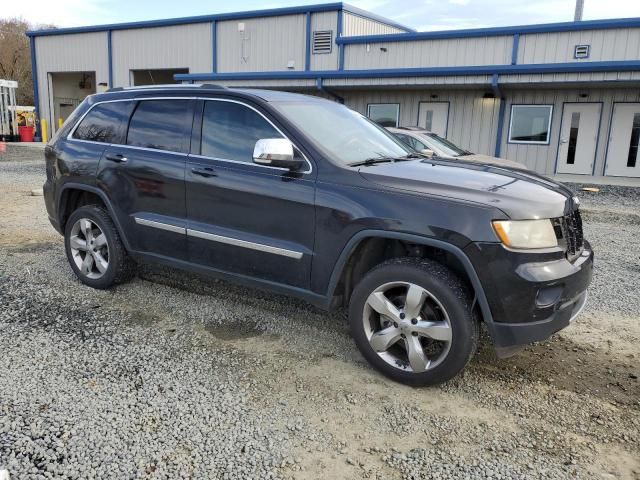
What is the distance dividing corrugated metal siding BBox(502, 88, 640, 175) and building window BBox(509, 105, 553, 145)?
0.43 ft

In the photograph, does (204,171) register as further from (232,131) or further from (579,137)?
(579,137)

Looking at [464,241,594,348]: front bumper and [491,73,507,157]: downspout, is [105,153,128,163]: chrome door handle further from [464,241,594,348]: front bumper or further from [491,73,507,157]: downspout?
[491,73,507,157]: downspout

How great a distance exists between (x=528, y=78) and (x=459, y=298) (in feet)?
46.0

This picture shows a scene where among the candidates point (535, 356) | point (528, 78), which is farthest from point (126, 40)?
point (535, 356)

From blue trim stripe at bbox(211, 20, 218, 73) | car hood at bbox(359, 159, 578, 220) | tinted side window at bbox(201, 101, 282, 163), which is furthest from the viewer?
blue trim stripe at bbox(211, 20, 218, 73)

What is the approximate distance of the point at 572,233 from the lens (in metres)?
3.49

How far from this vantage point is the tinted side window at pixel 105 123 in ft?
15.7

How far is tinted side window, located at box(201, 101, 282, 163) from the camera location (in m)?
4.00

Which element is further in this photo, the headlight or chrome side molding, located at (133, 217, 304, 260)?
chrome side molding, located at (133, 217, 304, 260)

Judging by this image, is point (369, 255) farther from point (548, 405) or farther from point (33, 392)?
point (33, 392)

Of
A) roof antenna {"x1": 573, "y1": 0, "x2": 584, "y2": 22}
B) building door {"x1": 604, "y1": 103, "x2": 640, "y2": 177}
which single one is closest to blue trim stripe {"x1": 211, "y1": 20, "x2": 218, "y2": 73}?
building door {"x1": 604, "y1": 103, "x2": 640, "y2": 177}

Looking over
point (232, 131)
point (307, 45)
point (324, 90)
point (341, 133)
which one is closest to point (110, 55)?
point (307, 45)

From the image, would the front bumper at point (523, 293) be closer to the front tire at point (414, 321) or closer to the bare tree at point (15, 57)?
the front tire at point (414, 321)

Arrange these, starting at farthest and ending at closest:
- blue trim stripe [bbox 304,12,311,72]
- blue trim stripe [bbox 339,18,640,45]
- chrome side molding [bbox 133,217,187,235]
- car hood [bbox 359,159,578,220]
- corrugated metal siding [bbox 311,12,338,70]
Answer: blue trim stripe [bbox 304,12,311,72], corrugated metal siding [bbox 311,12,338,70], blue trim stripe [bbox 339,18,640,45], chrome side molding [bbox 133,217,187,235], car hood [bbox 359,159,578,220]
